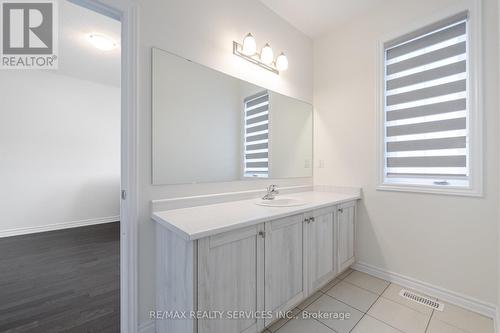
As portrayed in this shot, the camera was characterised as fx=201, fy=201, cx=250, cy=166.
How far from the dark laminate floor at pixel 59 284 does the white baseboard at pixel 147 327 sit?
26 cm

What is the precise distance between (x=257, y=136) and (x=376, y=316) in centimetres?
174

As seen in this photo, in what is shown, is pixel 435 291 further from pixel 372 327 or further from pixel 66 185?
pixel 66 185

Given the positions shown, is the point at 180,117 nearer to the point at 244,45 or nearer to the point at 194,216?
the point at 194,216

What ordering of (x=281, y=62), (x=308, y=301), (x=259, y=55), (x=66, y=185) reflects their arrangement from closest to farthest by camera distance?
1. (x=308, y=301)
2. (x=259, y=55)
3. (x=281, y=62)
4. (x=66, y=185)

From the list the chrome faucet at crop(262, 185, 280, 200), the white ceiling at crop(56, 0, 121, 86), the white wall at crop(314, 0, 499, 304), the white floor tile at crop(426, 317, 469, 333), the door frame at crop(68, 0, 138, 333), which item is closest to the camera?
the door frame at crop(68, 0, 138, 333)

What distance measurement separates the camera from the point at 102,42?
2500 millimetres

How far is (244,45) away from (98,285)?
255 cm

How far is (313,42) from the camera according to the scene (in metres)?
2.58

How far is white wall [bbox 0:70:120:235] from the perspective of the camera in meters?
3.12

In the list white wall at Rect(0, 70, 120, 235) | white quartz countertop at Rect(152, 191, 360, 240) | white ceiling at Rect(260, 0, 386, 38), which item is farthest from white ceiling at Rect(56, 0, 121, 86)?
white quartz countertop at Rect(152, 191, 360, 240)

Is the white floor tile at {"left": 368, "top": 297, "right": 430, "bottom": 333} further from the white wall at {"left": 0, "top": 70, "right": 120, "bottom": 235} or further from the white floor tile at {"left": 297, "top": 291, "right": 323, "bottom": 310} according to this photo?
the white wall at {"left": 0, "top": 70, "right": 120, "bottom": 235}

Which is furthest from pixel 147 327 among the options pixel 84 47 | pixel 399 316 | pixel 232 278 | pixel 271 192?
pixel 84 47

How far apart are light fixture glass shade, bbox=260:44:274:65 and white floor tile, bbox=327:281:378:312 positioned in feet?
7.36

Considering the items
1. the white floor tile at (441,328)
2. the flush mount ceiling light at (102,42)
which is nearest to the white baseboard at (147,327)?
the white floor tile at (441,328)
